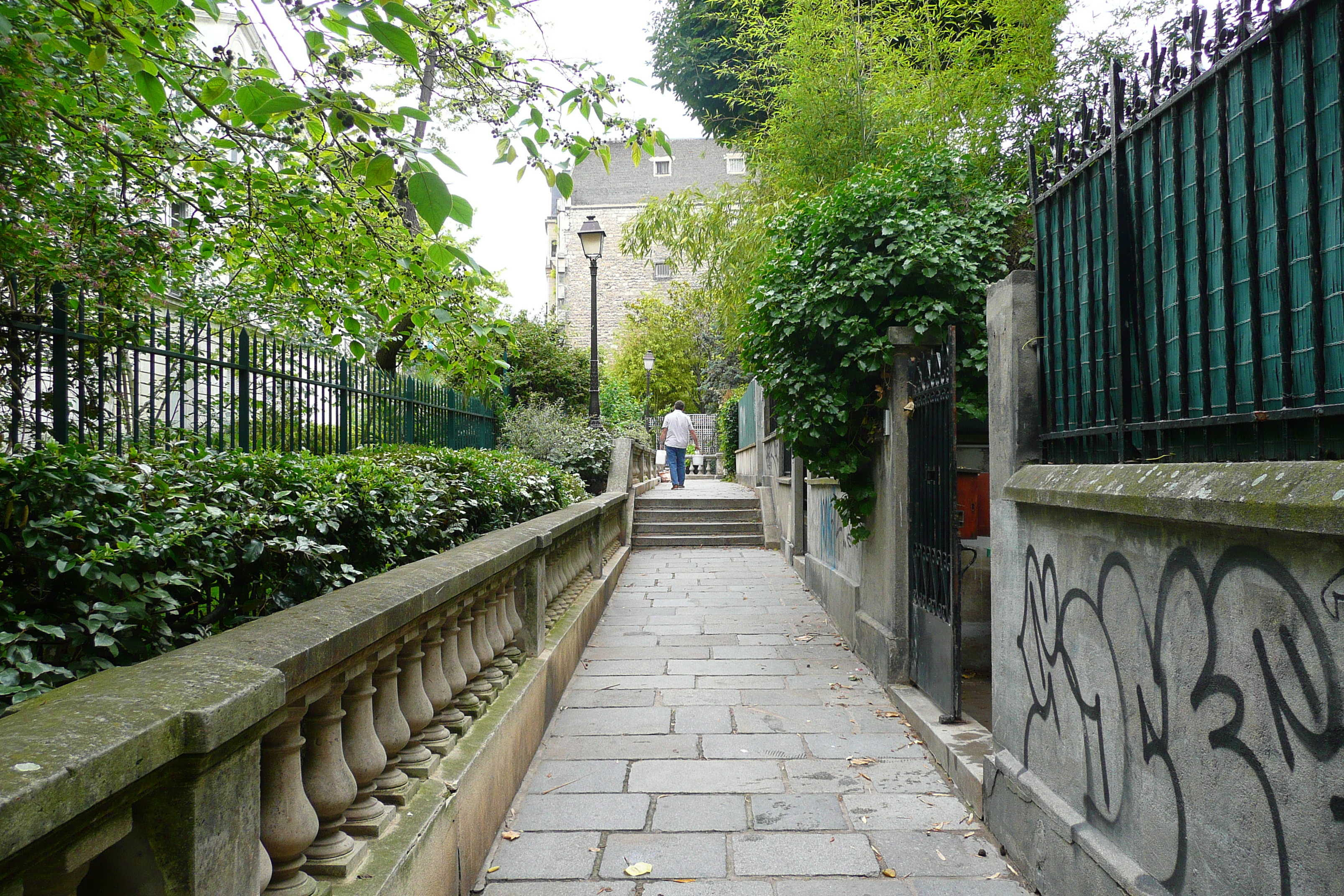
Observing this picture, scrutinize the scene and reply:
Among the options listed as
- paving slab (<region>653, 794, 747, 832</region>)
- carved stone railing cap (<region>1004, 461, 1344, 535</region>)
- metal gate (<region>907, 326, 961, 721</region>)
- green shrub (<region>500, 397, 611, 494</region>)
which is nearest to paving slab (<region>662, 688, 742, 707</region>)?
metal gate (<region>907, 326, 961, 721</region>)

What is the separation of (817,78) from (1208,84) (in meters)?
7.10

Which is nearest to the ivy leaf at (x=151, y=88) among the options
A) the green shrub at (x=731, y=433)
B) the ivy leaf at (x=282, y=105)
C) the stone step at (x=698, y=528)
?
the ivy leaf at (x=282, y=105)

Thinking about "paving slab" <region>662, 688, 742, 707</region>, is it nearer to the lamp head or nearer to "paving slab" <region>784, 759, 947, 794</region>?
"paving slab" <region>784, 759, 947, 794</region>

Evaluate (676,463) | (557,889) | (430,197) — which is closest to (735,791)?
(557,889)

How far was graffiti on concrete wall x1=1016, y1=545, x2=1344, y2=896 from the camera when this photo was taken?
1886 millimetres

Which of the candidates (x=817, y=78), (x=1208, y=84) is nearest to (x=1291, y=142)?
(x=1208, y=84)

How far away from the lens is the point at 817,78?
903cm

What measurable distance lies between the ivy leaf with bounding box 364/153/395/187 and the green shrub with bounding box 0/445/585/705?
119 cm

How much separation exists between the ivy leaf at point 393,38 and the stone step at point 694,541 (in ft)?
41.3

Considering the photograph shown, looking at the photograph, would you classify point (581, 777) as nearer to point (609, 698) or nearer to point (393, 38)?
point (609, 698)

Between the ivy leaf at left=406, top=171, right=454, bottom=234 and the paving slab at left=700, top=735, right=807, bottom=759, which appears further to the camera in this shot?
the paving slab at left=700, top=735, right=807, bottom=759

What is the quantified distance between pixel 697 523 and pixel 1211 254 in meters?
13.2

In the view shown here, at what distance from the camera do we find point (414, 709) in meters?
2.97

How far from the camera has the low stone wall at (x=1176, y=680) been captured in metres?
1.89
